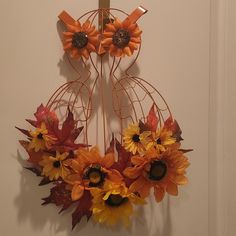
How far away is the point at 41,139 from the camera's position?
799 mm

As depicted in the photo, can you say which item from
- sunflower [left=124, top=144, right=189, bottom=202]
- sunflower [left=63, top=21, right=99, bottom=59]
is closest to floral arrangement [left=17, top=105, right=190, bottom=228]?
sunflower [left=124, top=144, right=189, bottom=202]

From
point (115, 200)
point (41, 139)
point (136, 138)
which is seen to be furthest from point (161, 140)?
point (41, 139)

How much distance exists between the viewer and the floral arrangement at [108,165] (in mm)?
770

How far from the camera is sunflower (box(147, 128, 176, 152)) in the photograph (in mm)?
767

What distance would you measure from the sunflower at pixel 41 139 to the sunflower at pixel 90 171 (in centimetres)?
7

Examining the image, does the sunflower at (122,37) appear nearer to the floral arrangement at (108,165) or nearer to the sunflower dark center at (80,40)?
the sunflower dark center at (80,40)

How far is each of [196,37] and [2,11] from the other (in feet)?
1.73

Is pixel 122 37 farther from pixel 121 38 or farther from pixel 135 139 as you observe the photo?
pixel 135 139

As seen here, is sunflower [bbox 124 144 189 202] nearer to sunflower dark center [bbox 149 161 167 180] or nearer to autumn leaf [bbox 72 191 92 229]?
sunflower dark center [bbox 149 161 167 180]

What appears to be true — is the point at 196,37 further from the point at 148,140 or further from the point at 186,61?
the point at 148,140

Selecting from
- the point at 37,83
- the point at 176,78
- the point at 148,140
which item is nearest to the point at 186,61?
the point at 176,78

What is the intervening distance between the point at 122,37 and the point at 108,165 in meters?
0.31

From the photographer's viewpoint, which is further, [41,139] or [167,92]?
[167,92]

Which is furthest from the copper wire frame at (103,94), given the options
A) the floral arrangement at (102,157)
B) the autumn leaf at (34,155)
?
the autumn leaf at (34,155)
